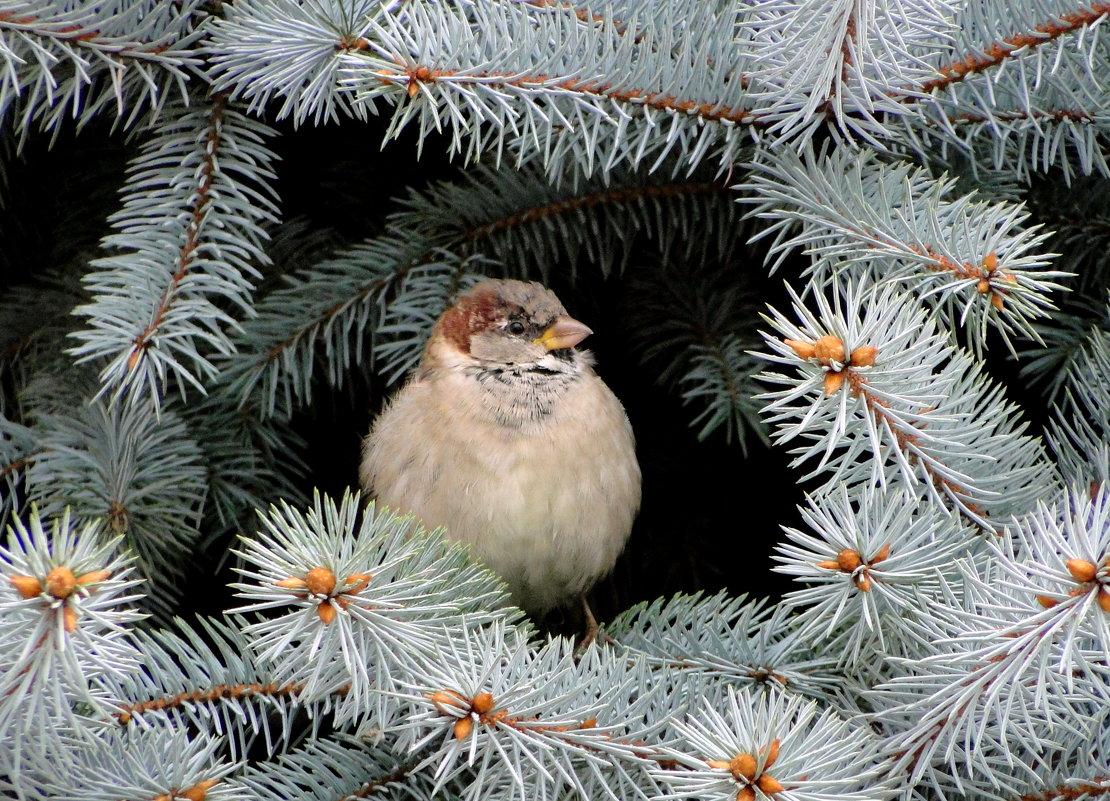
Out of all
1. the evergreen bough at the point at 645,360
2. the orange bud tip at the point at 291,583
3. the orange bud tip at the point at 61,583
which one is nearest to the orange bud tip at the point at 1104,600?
the evergreen bough at the point at 645,360

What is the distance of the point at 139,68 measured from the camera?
3.62ft

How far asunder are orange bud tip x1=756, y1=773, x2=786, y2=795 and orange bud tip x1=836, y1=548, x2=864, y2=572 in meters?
0.17

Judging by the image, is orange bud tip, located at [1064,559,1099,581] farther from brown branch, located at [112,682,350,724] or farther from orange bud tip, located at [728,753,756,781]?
brown branch, located at [112,682,350,724]

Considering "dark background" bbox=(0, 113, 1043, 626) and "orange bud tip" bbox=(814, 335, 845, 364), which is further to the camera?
"dark background" bbox=(0, 113, 1043, 626)

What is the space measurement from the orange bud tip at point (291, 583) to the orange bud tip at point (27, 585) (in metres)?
0.14

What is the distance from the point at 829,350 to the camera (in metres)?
0.68

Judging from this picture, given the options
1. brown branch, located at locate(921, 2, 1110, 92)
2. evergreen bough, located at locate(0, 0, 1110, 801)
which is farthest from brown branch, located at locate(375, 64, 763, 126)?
brown branch, located at locate(921, 2, 1110, 92)

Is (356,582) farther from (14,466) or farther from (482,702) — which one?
(14,466)

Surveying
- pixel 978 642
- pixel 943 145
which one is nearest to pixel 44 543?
pixel 978 642

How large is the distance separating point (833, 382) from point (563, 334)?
882mm

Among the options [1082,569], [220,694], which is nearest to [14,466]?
[220,694]

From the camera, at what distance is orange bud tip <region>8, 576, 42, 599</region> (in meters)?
0.58

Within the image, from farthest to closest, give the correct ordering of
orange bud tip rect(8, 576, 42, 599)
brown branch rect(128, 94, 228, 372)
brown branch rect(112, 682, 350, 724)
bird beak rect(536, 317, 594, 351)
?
bird beak rect(536, 317, 594, 351), brown branch rect(128, 94, 228, 372), brown branch rect(112, 682, 350, 724), orange bud tip rect(8, 576, 42, 599)

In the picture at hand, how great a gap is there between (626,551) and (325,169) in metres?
0.77
